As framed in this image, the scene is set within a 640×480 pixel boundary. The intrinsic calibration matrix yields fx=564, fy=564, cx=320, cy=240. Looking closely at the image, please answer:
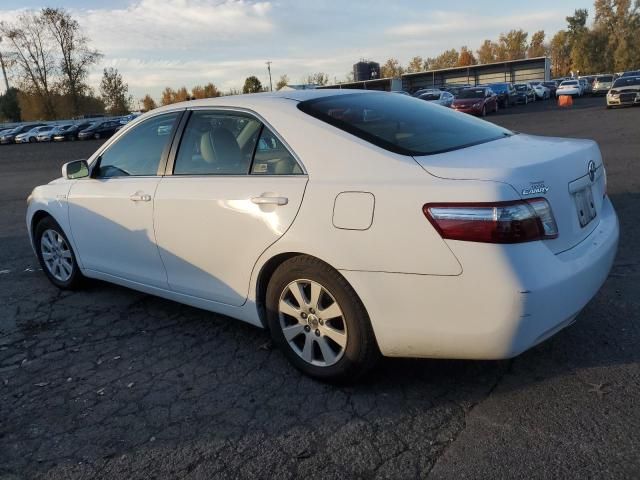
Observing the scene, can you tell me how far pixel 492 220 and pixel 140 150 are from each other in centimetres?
280

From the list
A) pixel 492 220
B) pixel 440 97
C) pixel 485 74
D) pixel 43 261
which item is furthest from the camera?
pixel 485 74

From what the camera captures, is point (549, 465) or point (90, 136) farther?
point (90, 136)

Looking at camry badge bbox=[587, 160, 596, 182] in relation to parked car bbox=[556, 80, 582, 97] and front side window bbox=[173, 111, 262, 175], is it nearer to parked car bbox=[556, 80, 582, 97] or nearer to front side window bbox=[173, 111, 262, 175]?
front side window bbox=[173, 111, 262, 175]

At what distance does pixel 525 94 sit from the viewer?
4653 cm

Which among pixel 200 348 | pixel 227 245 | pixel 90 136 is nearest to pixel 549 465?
pixel 227 245

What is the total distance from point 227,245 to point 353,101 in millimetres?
1203

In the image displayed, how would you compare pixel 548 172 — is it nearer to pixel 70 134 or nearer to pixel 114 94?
pixel 70 134

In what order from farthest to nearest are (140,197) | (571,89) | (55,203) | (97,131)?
1. (571,89)
2. (97,131)
3. (55,203)
4. (140,197)

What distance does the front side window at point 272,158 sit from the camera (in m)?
3.18

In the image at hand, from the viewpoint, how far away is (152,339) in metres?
4.00

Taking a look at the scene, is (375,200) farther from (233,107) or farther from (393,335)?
(233,107)

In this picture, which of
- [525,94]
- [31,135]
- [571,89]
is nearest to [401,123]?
[525,94]

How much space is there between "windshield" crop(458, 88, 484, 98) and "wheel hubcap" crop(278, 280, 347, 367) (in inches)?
1281

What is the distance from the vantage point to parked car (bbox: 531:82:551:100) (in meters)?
51.3
